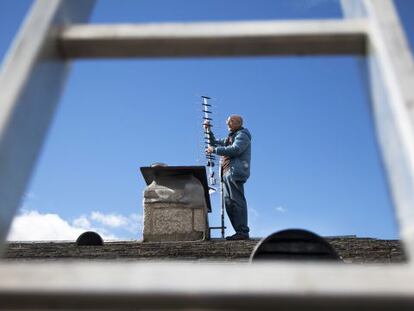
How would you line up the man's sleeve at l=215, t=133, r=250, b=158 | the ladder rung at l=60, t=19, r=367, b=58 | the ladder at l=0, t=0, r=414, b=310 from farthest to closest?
the man's sleeve at l=215, t=133, r=250, b=158
the ladder rung at l=60, t=19, r=367, b=58
the ladder at l=0, t=0, r=414, b=310

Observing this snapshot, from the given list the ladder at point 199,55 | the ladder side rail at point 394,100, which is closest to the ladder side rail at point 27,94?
the ladder at point 199,55

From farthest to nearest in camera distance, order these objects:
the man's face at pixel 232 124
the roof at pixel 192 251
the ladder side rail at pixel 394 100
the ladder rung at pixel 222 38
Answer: the man's face at pixel 232 124, the roof at pixel 192 251, the ladder rung at pixel 222 38, the ladder side rail at pixel 394 100

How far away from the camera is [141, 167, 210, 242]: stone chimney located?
5.22 meters

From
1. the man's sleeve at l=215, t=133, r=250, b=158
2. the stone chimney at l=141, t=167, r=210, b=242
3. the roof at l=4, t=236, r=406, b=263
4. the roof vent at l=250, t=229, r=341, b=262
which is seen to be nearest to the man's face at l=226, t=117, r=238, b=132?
the man's sleeve at l=215, t=133, r=250, b=158

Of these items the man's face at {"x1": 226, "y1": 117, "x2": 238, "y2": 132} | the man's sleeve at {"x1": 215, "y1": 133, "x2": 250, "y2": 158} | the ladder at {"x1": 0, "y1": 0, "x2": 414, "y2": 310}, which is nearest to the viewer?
the ladder at {"x1": 0, "y1": 0, "x2": 414, "y2": 310}

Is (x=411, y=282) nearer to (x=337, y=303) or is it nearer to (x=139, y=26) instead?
(x=337, y=303)

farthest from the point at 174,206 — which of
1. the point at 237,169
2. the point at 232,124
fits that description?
the point at 232,124

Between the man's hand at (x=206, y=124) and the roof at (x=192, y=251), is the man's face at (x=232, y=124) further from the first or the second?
the man's hand at (x=206, y=124)

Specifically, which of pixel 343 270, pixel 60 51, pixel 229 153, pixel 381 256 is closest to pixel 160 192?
pixel 229 153

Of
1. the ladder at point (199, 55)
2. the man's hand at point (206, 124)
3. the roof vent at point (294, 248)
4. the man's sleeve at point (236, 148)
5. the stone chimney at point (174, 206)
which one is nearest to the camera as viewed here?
the ladder at point (199, 55)

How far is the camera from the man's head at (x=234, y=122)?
18.3 ft

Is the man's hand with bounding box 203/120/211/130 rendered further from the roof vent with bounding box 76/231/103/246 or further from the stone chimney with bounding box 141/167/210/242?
the roof vent with bounding box 76/231/103/246

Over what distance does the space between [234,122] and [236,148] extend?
303 mm

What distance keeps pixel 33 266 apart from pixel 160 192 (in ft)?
16.2
